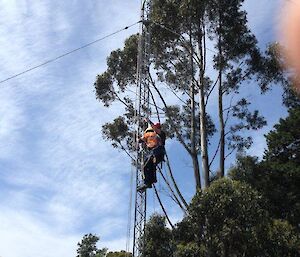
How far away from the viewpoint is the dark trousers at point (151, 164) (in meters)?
12.0

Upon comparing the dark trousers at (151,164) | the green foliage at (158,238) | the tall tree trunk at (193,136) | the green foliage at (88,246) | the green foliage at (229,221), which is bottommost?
the green foliage at (229,221)

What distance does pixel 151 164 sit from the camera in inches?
482

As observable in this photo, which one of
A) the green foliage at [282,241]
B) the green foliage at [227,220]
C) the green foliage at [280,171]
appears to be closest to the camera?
the green foliage at [227,220]

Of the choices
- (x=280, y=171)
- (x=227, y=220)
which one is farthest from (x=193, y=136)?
(x=227, y=220)

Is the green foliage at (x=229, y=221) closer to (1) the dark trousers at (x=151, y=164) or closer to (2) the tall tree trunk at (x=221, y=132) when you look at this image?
(1) the dark trousers at (x=151, y=164)

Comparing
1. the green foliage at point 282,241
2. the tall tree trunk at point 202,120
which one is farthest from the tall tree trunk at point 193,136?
the green foliage at point 282,241

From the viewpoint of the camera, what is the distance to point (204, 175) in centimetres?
1730

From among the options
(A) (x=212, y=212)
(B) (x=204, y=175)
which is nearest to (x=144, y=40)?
(B) (x=204, y=175)

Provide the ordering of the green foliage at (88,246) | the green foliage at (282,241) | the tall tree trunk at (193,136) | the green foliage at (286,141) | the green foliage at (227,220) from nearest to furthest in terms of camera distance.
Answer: the green foliage at (227,220)
the green foliage at (282,241)
the tall tree trunk at (193,136)
the green foliage at (286,141)
the green foliage at (88,246)

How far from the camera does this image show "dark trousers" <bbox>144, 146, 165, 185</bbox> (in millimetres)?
12031

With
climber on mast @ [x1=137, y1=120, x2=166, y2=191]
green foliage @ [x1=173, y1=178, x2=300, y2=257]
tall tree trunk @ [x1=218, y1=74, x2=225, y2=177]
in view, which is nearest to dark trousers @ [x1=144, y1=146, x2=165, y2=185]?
climber on mast @ [x1=137, y1=120, x2=166, y2=191]

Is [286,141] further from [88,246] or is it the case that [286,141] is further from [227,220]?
→ [88,246]

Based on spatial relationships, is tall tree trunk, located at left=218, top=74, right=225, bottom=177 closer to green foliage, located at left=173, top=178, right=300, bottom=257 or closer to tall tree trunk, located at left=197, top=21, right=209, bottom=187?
tall tree trunk, located at left=197, top=21, right=209, bottom=187

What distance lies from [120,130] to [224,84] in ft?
16.3
